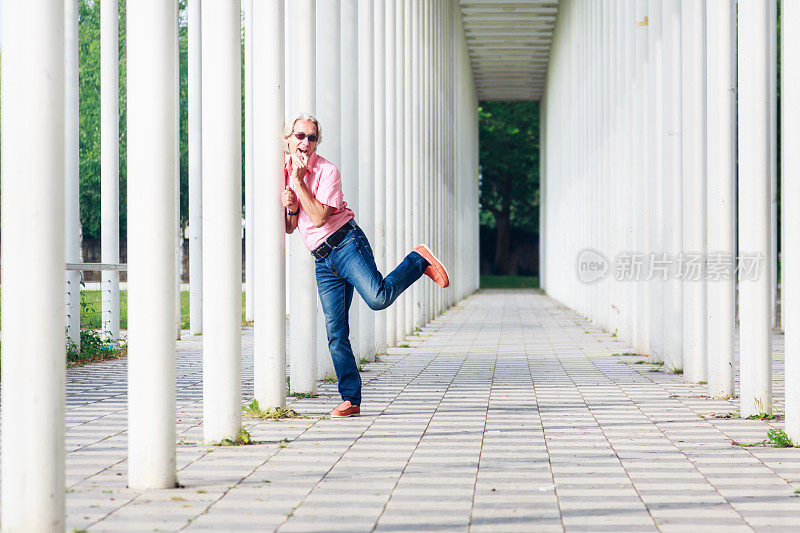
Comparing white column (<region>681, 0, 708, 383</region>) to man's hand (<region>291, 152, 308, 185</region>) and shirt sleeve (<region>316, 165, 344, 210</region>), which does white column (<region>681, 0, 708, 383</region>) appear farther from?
man's hand (<region>291, 152, 308, 185</region>)

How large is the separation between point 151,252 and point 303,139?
2.29 m

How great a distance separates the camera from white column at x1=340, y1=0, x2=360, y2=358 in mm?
8797

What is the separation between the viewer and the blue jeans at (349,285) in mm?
6305

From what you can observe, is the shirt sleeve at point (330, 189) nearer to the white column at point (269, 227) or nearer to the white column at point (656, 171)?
the white column at point (269, 227)

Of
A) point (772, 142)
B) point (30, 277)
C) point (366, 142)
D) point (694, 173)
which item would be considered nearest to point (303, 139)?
point (30, 277)

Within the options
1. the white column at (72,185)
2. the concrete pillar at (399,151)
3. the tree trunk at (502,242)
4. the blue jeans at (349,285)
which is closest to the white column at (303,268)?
the blue jeans at (349,285)

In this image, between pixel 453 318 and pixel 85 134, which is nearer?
pixel 453 318

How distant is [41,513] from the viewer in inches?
129

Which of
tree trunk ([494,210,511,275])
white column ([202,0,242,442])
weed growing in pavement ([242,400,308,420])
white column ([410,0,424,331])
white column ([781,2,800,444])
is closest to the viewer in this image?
white column ([202,0,242,442])

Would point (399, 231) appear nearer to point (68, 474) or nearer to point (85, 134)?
point (68, 474)

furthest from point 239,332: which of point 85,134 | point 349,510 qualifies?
point 85,134

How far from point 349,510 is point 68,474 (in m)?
1.44

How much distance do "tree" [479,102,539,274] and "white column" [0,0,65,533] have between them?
1735 inches

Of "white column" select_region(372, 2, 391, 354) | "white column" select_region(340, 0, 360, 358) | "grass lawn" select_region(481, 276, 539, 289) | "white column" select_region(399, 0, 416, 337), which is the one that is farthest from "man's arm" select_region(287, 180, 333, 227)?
"grass lawn" select_region(481, 276, 539, 289)
